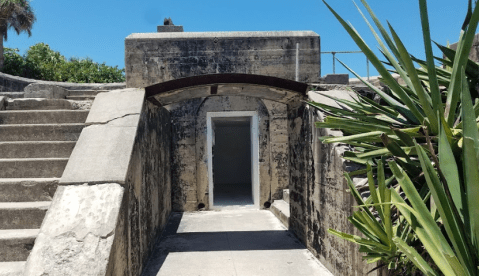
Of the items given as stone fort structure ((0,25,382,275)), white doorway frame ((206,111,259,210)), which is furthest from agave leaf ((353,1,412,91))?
white doorway frame ((206,111,259,210))

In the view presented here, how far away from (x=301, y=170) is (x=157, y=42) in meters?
2.48

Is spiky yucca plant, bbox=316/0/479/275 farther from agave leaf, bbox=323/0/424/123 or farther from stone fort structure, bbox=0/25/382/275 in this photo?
stone fort structure, bbox=0/25/382/275

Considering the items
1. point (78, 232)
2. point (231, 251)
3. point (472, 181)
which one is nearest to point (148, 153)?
point (231, 251)

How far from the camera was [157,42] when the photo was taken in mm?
4629

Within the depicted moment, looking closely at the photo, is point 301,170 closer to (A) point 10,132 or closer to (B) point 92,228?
(B) point 92,228

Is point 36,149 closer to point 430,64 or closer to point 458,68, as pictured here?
point 430,64

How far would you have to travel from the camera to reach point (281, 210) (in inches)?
270

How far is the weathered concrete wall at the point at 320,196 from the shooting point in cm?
341

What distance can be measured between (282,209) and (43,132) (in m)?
4.27

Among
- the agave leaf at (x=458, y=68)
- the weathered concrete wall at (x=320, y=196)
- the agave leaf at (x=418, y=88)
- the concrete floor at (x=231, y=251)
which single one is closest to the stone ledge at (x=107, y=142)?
the concrete floor at (x=231, y=251)

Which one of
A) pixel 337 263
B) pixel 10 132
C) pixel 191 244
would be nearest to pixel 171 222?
pixel 191 244

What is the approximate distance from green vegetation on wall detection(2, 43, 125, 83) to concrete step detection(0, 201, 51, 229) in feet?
48.1

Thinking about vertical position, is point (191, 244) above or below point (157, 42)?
below

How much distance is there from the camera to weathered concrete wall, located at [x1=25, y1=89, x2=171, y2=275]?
249cm
